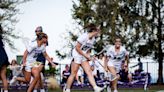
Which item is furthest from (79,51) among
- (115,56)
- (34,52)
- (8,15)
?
(8,15)

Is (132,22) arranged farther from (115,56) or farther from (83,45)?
(83,45)

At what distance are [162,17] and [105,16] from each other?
477 cm

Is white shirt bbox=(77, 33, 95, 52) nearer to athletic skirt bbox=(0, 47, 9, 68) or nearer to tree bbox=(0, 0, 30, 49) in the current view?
athletic skirt bbox=(0, 47, 9, 68)

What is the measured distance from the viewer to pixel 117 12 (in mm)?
43375

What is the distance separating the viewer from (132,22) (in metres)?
43.4

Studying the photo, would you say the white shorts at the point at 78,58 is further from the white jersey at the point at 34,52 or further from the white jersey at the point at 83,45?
the white jersey at the point at 34,52

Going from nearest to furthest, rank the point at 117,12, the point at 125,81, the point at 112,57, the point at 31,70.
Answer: the point at 31,70
the point at 112,57
the point at 125,81
the point at 117,12

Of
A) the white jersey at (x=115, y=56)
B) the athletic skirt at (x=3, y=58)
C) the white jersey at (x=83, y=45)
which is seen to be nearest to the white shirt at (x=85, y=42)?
the white jersey at (x=83, y=45)

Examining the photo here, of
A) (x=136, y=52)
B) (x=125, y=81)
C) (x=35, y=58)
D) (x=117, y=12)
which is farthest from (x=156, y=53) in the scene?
(x=35, y=58)

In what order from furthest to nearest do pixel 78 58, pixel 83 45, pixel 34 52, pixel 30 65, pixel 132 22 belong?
pixel 132 22 < pixel 30 65 < pixel 34 52 < pixel 78 58 < pixel 83 45

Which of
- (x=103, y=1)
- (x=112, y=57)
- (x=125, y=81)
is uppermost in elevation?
(x=103, y=1)

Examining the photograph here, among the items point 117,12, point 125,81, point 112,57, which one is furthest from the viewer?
point 117,12

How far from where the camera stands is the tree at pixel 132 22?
43.3m

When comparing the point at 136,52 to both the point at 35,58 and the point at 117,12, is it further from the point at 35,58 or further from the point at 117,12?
the point at 35,58
